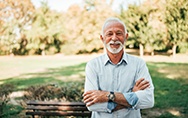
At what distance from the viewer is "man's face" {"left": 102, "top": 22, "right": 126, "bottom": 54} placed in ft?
7.63

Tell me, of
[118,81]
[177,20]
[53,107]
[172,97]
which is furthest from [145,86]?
[177,20]

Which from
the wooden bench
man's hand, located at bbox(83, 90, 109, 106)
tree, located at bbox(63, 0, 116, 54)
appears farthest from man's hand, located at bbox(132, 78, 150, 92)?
tree, located at bbox(63, 0, 116, 54)

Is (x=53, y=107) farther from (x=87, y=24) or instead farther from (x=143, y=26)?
(x=87, y=24)

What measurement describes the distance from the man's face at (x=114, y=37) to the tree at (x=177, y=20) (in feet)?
69.4

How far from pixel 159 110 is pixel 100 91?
4.99 metres

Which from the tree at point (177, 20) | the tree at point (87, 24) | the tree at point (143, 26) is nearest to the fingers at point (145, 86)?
the tree at point (177, 20)

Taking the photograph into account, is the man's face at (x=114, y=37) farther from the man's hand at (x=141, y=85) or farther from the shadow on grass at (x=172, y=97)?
the shadow on grass at (x=172, y=97)

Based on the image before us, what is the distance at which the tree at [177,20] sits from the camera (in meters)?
22.4

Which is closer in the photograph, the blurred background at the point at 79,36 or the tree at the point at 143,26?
the blurred background at the point at 79,36

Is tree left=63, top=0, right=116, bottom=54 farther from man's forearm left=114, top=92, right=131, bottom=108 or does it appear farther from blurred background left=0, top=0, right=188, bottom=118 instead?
man's forearm left=114, top=92, right=131, bottom=108

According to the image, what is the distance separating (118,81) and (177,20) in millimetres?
23624

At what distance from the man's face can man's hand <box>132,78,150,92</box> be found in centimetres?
39

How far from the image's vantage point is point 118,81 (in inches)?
91.7

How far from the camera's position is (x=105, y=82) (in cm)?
235
